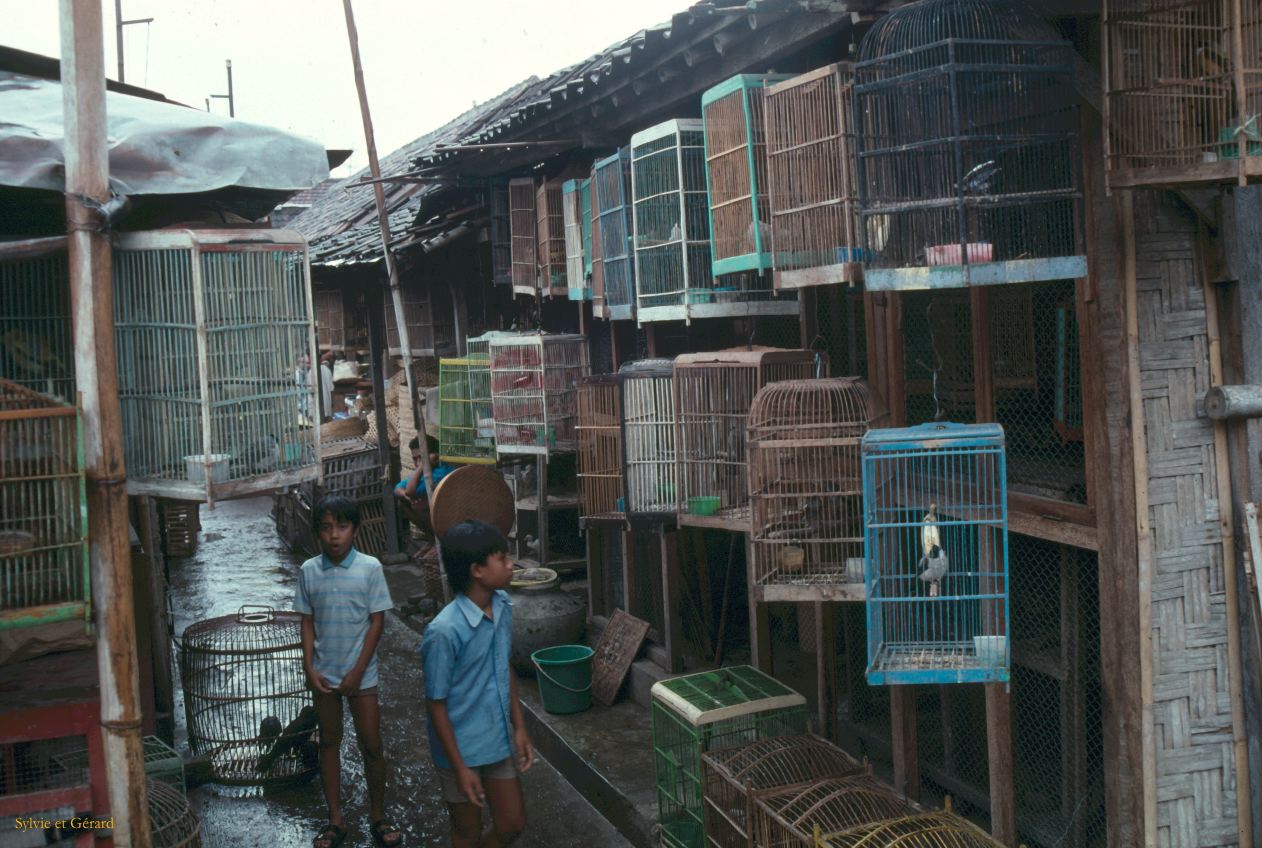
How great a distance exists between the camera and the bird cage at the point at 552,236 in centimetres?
1015

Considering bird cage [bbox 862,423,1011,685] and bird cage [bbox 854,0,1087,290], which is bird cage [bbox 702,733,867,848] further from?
bird cage [bbox 854,0,1087,290]

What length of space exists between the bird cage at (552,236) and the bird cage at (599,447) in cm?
164

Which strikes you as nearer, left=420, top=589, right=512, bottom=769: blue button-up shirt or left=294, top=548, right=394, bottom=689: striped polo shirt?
left=420, top=589, right=512, bottom=769: blue button-up shirt

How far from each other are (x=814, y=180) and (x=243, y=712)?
5189 mm

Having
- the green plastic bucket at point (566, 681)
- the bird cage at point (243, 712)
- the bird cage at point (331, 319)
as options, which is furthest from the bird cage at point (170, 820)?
the bird cage at point (331, 319)

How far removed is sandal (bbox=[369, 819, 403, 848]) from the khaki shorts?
142 centimetres

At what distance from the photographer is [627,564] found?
971 cm

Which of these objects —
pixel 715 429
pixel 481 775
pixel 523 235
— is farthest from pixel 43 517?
pixel 523 235

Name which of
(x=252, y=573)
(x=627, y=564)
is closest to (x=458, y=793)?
(x=627, y=564)

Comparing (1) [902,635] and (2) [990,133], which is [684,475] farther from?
(2) [990,133]

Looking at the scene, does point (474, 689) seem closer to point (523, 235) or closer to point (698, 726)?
point (698, 726)

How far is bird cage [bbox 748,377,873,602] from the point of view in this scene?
5.57m

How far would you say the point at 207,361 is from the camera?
16.0 ft

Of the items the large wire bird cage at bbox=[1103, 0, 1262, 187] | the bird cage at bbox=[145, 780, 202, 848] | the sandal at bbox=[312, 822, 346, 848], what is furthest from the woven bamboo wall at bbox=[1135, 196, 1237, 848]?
the bird cage at bbox=[145, 780, 202, 848]
